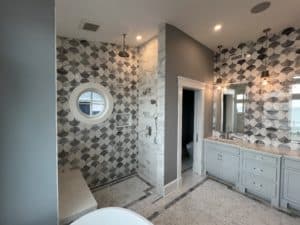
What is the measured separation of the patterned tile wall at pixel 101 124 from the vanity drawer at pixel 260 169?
229 cm

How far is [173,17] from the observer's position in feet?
7.73

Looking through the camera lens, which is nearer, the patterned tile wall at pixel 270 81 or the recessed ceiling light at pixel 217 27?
the recessed ceiling light at pixel 217 27

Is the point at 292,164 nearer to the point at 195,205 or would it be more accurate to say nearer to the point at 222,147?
the point at 222,147

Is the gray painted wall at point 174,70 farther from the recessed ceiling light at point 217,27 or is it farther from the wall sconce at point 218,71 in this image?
the wall sconce at point 218,71

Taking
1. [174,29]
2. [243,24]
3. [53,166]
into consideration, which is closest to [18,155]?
[53,166]

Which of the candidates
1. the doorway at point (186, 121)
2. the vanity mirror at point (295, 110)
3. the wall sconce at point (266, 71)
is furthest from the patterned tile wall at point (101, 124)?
the vanity mirror at point (295, 110)

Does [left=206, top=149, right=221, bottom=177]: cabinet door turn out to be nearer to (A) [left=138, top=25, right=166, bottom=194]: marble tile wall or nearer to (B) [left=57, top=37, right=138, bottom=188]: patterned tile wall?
(A) [left=138, top=25, right=166, bottom=194]: marble tile wall

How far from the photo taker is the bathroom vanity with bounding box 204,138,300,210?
231cm

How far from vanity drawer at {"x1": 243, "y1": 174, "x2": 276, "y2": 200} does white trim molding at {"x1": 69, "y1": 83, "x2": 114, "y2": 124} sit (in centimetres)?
294

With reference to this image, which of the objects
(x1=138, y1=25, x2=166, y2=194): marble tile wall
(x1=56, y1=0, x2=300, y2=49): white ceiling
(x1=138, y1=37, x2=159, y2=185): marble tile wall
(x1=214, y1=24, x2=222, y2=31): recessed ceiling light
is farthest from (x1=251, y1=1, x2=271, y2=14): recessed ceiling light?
(x1=138, y1=37, x2=159, y2=185): marble tile wall

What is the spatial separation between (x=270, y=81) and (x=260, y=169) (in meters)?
1.65

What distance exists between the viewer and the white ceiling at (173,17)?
2.01 meters

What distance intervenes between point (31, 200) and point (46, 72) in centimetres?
104

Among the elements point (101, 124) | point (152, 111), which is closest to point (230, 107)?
point (152, 111)
